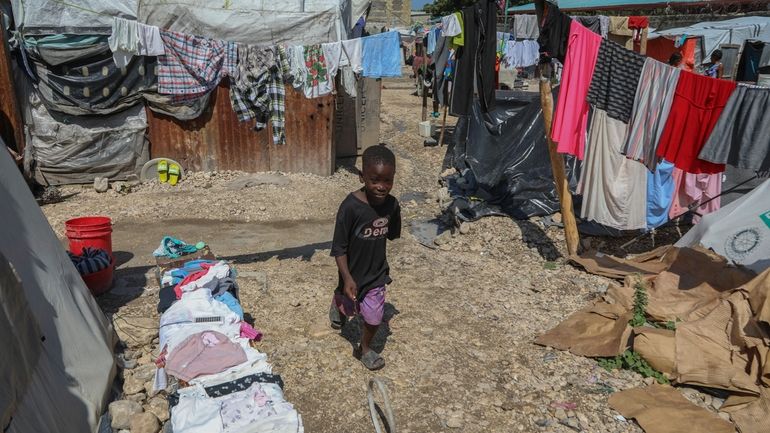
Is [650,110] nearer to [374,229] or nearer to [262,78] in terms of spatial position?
[374,229]

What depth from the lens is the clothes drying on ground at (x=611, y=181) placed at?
588 cm

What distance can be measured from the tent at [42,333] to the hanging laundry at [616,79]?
5071mm

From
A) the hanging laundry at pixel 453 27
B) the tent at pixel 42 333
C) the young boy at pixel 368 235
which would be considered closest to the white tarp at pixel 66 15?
the hanging laundry at pixel 453 27

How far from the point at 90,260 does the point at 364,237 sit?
115 inches

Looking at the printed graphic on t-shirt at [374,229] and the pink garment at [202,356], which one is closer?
the pink garment at [202,356]

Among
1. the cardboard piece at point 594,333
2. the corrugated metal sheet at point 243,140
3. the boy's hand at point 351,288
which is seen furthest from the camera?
the corrugated metal sheet at point 243,140

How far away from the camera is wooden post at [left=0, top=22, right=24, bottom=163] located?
8172mm

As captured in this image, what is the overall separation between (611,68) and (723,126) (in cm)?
121

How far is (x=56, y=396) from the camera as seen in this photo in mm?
2869

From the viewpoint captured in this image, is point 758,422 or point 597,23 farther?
point 597,23

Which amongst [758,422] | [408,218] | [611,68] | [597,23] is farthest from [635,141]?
[597,23]

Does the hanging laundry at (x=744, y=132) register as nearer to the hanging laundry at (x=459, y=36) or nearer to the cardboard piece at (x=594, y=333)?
the cardboard piece at (x=594, y=333)

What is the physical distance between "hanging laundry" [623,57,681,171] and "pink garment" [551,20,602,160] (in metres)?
0.49

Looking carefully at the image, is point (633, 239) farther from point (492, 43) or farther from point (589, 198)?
point (492, 43)
